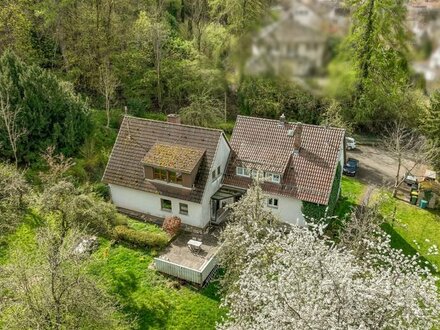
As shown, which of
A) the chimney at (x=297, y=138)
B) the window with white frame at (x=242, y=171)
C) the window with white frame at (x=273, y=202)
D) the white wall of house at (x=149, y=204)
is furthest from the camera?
the window with white frame at (x=242, y=171)

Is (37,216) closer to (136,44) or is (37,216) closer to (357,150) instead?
(136,44)

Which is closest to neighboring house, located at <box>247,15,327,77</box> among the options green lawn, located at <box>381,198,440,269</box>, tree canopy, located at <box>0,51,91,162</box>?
green lawn, located at <box>381,198,440,269</box>

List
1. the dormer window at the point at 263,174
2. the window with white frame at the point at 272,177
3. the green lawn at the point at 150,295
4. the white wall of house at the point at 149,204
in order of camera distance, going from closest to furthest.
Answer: the green lawn at the point at 150,295, the white wall of house at the point at 149,204, the dormer window at the point at 263,174, the window with white frame at the point at 272,177

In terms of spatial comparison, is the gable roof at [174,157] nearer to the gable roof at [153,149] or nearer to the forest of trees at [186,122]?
the gable roof at [153,149]

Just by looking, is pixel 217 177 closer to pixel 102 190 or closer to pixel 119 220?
pixel 119 220

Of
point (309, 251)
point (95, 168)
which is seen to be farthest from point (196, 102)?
point (309, 251)

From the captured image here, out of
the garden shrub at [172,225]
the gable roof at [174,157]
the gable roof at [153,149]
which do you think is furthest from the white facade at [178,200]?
the gable roof at [174,157]
